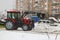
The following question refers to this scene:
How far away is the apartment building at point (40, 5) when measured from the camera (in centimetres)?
572

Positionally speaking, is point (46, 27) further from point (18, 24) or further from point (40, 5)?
point (40, 5)

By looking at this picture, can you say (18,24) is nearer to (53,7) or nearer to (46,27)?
(46,27)

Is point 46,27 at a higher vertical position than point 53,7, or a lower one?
lower

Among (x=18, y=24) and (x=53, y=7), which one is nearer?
(x=18, y=24)

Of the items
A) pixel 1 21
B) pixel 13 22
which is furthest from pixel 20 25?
pixel 1 21

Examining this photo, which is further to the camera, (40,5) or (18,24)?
(40,5)

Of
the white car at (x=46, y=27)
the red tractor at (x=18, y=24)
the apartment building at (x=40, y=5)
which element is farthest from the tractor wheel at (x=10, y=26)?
the apartment building at (x=40, y=5)

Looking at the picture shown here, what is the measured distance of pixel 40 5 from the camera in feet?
19.1

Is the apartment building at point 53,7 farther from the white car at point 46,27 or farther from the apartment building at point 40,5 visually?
the white car at point 46,27

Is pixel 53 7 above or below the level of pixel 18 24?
above

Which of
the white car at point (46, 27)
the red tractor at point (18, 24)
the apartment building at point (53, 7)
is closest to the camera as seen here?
the white car at point (46, 27)

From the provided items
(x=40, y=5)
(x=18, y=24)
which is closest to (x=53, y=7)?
(x=40, y=5)

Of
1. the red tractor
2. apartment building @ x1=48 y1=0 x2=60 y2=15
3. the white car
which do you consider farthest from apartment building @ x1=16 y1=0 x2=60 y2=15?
the red tractor

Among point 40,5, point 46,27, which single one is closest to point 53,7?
point 40,5
